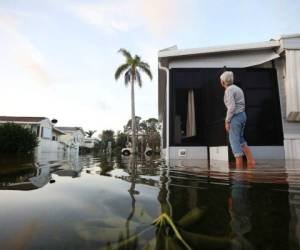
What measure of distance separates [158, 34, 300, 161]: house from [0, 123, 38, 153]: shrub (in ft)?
31.1

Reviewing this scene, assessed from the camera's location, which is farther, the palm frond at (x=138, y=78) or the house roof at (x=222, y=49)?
the palm frond at (x=138, y=78)

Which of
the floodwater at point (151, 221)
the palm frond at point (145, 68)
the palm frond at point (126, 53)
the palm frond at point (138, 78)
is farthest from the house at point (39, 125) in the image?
the floodwater at point (151, 221)

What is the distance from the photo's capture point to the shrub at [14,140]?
11.7 metres

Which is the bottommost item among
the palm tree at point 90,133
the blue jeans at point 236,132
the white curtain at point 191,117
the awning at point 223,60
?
the blue jeans at point 236,132

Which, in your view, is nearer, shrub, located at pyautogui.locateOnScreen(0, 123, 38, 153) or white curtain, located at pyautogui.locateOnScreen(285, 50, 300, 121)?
white curtain, located at pyautogui.locateOnScreen(285, 50, 300, 121)

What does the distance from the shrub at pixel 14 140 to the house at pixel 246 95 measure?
9.49 metres

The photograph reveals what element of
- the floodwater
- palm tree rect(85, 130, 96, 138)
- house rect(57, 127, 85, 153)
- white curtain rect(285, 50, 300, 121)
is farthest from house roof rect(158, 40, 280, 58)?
palm tree rect(85, 130, 96, 138)

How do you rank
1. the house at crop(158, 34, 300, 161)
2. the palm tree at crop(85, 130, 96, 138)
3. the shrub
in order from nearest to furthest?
the house at crop(158, 34, 300, 161) → the shrub → the palm tree at crop(85, 130, 96, 138)

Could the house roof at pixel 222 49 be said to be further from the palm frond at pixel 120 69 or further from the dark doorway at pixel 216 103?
the palm frond at pixel 120 69

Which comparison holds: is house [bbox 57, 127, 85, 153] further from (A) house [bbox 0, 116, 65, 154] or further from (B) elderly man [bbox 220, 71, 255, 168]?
(B) elderly man [bbox 220, 71, 255, 168]

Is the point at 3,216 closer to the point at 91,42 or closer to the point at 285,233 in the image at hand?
the point at 285,233

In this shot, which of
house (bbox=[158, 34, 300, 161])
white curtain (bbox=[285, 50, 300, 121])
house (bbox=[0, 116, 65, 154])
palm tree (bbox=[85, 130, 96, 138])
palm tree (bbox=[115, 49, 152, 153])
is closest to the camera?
white curtain (bbox=[285, 50, 300, 121])

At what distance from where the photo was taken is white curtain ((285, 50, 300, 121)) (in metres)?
5.48

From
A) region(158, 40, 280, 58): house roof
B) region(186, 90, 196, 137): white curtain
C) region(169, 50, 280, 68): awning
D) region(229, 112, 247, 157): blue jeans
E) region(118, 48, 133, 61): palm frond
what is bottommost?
region(229, 112, 247, 157): blue jeans
